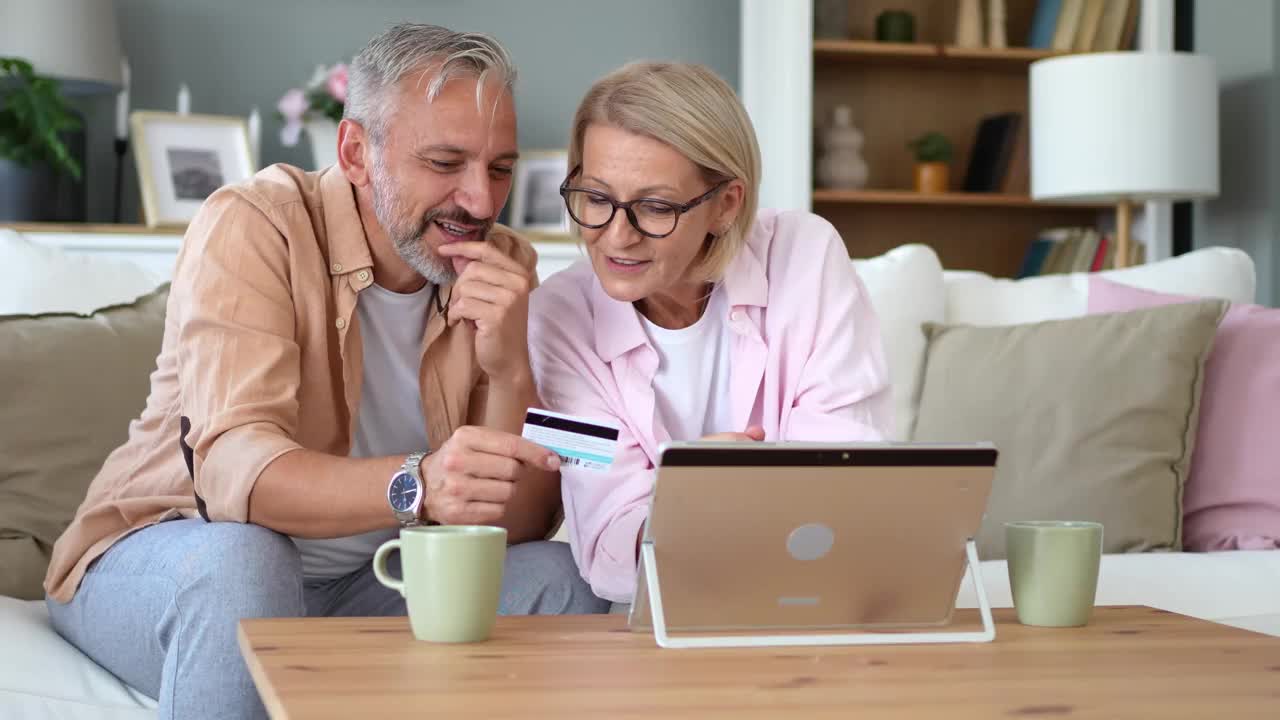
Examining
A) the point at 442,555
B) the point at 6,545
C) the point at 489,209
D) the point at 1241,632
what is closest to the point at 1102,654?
the point at 1241,632

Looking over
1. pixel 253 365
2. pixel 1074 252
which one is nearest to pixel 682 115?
pixel 253 365

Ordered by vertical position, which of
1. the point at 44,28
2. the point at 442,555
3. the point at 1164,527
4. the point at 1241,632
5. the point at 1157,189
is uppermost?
the point at 44,28

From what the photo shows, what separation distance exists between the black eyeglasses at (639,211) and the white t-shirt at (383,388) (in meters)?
0.29

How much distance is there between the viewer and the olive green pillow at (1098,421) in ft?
6.72

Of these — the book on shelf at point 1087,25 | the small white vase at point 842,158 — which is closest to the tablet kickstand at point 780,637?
the small white vase at point 842,158

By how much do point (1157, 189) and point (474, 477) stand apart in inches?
102

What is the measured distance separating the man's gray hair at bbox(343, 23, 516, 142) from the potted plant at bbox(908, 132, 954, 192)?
103 inches

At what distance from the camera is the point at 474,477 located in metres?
1.31

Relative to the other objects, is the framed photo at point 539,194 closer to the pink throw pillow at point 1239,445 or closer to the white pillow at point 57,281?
the white pillow at point 57,281

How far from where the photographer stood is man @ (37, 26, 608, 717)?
1.40m

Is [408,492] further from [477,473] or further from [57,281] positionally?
[57,281]

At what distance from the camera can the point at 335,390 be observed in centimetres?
163

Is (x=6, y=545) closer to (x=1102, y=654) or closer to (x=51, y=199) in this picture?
(x=1102, y=654)

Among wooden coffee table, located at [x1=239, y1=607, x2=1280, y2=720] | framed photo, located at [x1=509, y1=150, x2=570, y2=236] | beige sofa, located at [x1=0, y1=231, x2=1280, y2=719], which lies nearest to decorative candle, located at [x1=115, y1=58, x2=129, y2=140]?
framed photo, located at [x1=509, y1=150, x2=570, y2=236]
